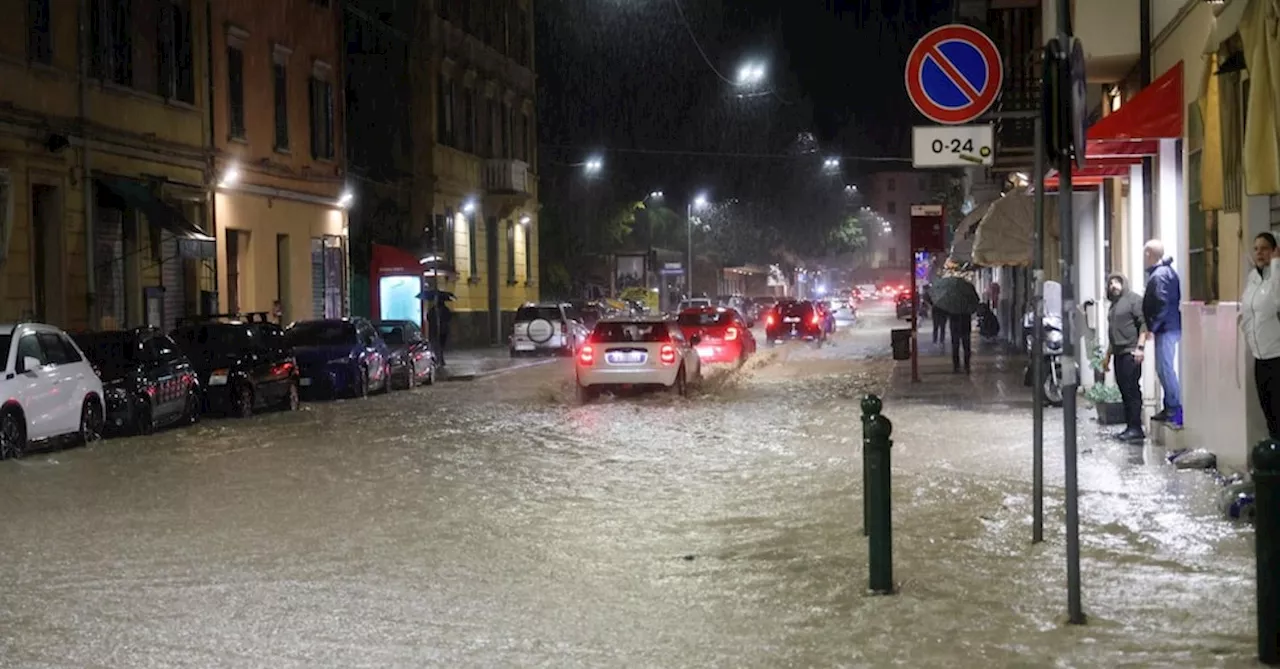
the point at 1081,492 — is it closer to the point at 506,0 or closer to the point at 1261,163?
the point at 1261,163

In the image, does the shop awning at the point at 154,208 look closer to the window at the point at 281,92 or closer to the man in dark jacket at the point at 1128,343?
the window at the point at 281,92

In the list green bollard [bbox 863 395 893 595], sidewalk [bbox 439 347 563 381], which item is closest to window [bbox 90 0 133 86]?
sidewalk [bbox 439 347 563 381]

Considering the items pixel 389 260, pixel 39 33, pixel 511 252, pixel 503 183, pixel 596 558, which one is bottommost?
pixel 596 558

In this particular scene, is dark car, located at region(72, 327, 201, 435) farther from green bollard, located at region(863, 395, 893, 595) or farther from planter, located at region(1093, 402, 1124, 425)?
green bollard, located at region(863, 395, 893, 595)

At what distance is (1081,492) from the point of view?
12133mm

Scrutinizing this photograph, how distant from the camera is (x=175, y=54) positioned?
30406 millimetres

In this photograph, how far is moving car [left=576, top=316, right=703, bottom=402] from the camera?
2400 centimetres

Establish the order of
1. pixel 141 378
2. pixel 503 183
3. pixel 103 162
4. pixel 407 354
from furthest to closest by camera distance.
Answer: pixel 503 183
pixel 407 354
pixel 103 162
pixel 141 378

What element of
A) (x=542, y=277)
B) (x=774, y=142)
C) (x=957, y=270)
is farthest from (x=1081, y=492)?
(x=774, y=142)

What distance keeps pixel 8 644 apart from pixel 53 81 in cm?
2031

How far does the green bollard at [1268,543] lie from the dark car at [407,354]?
23.1m

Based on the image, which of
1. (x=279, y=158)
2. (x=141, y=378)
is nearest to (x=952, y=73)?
(x=141, y=378)

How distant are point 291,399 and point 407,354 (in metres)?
5.77

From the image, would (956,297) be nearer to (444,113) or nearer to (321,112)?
(321,112)
